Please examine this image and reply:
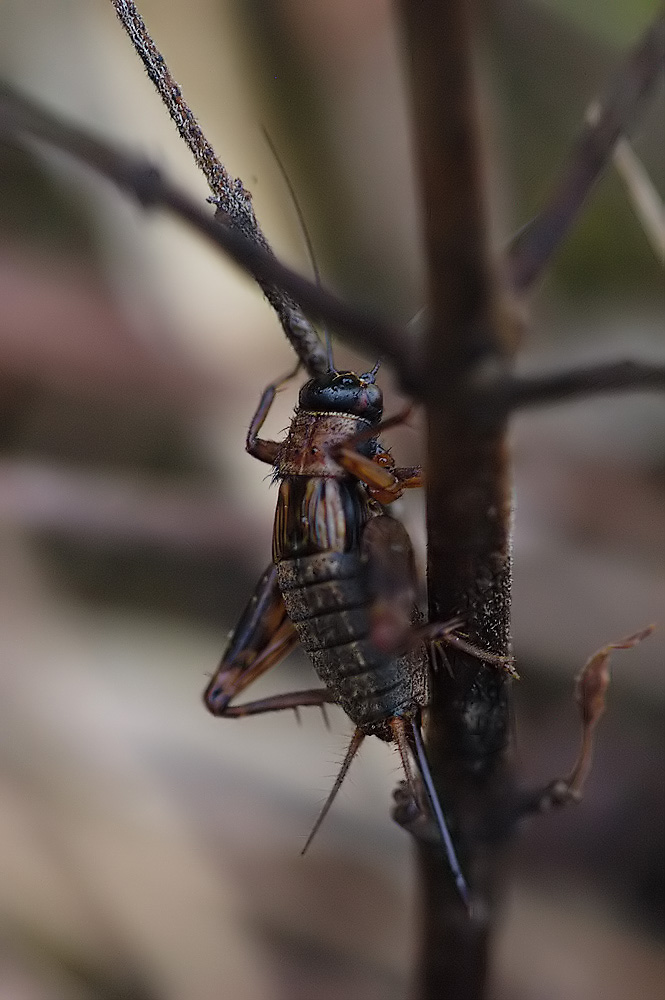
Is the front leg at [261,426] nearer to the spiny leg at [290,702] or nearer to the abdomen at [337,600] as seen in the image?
the abdomen at [337,600]

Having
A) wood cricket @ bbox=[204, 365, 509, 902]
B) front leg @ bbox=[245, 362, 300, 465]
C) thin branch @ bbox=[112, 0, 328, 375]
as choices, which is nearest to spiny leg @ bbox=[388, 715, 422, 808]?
wood cricket @ bbox=[204, 365, 509, 902]

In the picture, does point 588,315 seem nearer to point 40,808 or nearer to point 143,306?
point 143,306

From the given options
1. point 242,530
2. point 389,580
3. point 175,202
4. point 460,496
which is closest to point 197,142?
point 175,202

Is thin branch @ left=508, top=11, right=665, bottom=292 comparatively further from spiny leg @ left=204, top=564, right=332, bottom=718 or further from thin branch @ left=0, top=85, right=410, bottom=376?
spiny leg @ left=204, top=564, right=332, bottom=718

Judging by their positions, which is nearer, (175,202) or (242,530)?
(175,202)

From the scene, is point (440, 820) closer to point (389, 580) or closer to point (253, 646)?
point (389, 580)

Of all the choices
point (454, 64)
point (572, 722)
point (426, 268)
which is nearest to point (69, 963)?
point (572, 722)

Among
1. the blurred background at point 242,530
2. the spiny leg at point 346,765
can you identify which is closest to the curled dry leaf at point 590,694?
the spiny leg at point 346,765
